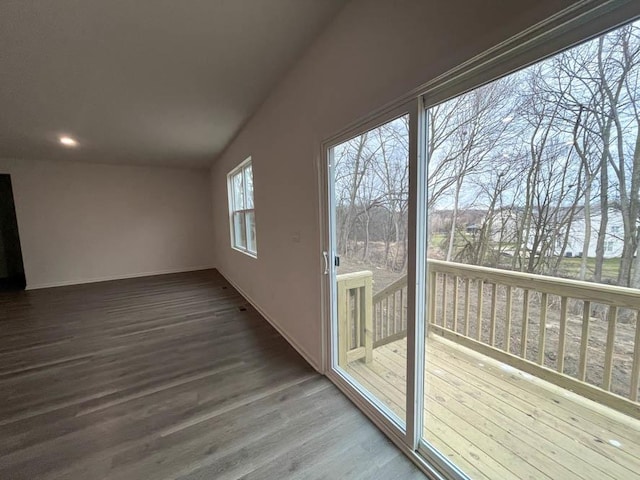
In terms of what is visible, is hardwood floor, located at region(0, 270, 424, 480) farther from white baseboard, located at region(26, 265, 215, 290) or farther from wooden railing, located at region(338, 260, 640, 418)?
white baseboard, located at region(26, 265, 215, 290)

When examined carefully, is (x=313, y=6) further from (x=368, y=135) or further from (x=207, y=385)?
(x=207, y=385)

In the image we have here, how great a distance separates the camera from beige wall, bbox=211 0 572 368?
0.97 m

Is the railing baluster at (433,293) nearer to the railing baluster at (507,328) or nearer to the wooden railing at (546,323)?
the wooden railing at (546,323)

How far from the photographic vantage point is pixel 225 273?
5.54 m

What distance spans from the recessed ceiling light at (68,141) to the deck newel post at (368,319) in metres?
4.79

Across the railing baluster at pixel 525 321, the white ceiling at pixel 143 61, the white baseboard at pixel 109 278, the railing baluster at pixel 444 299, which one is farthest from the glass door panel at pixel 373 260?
the white baseboard at pixel 109 278

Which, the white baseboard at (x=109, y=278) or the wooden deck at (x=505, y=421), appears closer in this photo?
the wooden deck at (x=505, y=421)

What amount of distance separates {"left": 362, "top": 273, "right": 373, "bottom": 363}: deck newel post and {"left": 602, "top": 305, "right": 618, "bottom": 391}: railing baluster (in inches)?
49.0

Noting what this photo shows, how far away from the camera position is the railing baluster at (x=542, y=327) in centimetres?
126

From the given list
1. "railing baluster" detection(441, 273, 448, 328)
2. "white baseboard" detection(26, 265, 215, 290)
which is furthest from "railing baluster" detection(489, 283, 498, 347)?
"white baseboard" detection(26, 265, 215, 290)

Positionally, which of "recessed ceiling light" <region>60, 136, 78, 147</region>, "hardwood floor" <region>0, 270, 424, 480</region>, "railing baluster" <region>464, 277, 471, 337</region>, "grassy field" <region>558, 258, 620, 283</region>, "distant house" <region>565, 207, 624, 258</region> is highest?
"recessed ceiling light" <region>60, 136, 78, 147</region>

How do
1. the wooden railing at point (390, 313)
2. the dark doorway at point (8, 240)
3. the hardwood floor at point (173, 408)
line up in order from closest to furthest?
1. the hardwood floor at point (173, 408)
2. the wooden railing at point (390, 313)
3. the dark doorway at point (8, 240)

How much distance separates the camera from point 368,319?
2.13 meters

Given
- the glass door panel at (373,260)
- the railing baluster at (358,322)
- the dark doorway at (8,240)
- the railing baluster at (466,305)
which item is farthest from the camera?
the dark doorway at (8,240)
